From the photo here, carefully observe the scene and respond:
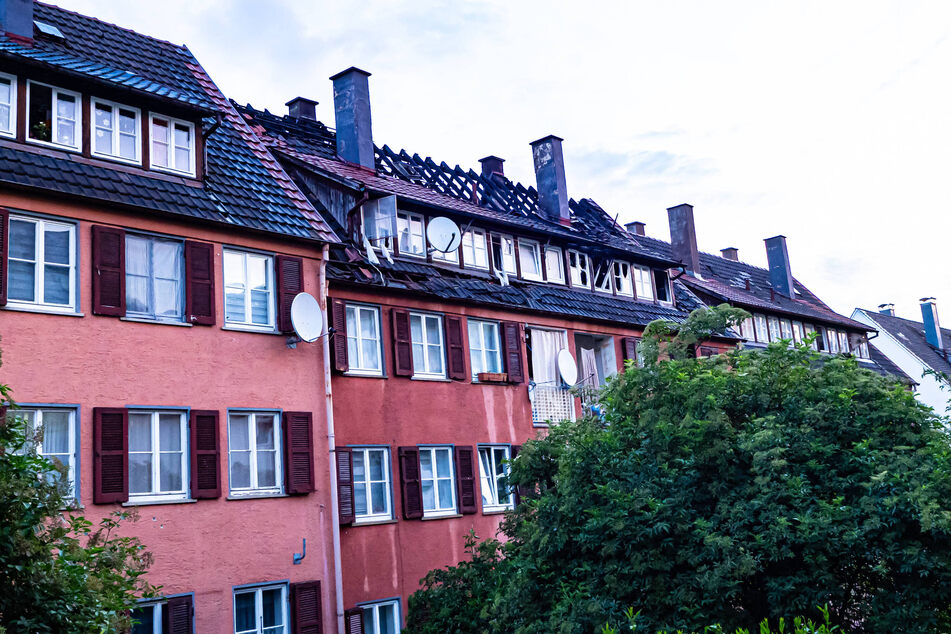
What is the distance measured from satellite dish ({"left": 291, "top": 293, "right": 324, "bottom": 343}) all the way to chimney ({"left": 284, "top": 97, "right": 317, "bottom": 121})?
455 inches

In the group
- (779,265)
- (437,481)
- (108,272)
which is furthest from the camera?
(779,265)

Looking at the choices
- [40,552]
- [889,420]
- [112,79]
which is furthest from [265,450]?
[889,420]

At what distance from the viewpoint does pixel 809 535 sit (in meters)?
12.9

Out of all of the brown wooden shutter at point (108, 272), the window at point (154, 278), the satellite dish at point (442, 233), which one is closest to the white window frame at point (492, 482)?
the satellite dish at point (442, 233)

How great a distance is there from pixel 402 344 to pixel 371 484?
3116 mm

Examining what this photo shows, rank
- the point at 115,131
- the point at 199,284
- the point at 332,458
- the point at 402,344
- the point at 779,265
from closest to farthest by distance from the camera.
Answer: the point at 199,284
the point at 115,131
the point at 332,458
the point at 402,344
the point at 779,265

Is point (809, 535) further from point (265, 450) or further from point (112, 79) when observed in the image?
point (112, 79)

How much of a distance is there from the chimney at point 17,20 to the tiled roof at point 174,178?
0.34m

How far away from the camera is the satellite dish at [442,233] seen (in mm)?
23281

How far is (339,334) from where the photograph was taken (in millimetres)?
20094

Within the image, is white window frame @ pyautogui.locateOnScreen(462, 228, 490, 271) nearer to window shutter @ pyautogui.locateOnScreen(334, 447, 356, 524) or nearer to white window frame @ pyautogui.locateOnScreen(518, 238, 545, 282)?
white window frame @ pyautogui.locateOnScreen(518, 238, 545, 282)

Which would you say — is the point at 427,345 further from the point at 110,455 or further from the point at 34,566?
the point at 34,566

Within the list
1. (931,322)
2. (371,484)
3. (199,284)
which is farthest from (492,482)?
(931,322)

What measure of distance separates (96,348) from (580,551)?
8.18m
